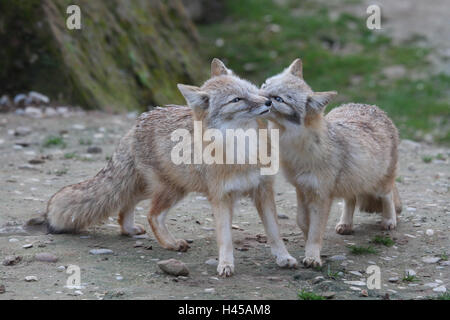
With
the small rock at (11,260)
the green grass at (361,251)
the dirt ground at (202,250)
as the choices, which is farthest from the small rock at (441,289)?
the small rock at (11,260)

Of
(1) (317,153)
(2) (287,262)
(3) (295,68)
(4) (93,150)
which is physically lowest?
(2) (287,262)

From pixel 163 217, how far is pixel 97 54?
6121 mm

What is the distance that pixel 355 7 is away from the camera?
16.8 metres

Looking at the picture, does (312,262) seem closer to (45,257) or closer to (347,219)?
(347,219)

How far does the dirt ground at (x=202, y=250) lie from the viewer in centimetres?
484

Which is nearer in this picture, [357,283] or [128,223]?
[357,283]

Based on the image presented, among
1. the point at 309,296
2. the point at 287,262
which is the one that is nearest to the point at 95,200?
the point at 287,262

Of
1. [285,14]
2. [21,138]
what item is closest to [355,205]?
[21,138]

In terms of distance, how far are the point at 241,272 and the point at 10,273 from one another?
5.84 ft

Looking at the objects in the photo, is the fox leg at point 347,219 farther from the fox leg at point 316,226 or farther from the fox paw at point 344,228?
the fox leg at point 316,226

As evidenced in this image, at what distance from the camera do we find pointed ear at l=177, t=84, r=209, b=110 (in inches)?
205

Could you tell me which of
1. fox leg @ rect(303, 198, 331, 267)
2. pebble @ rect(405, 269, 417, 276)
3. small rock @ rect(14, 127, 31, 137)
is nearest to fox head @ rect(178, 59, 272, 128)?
fox leg @ rect(303, 198, 331, 267)

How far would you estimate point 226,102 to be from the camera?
5.19m

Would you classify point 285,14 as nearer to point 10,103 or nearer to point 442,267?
point 10,103
